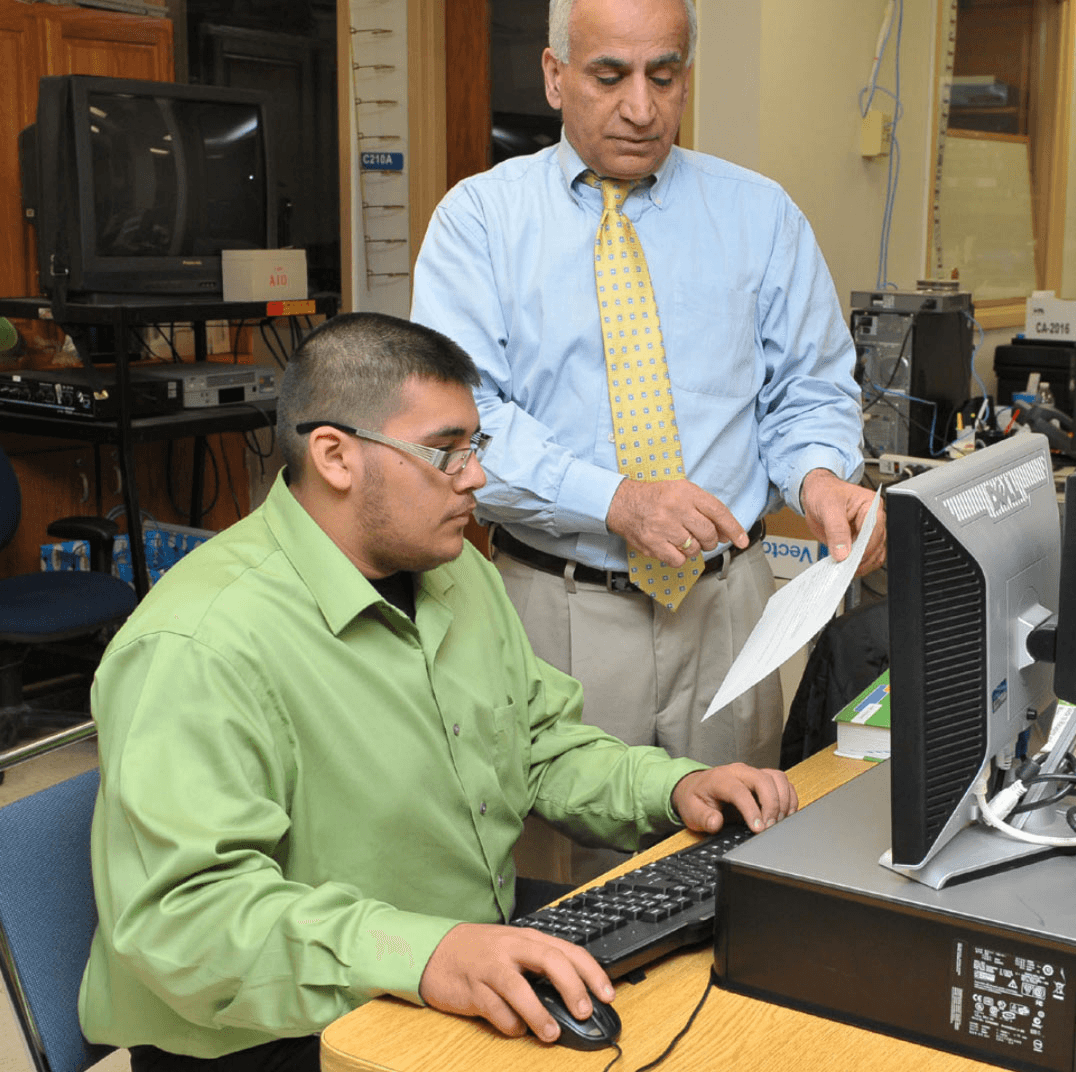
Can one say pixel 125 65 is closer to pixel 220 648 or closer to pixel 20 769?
pixel 20 769

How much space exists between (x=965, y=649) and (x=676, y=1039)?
0.37 meters

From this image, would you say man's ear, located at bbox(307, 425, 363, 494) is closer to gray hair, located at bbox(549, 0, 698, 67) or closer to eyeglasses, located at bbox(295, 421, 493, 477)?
eyeglasses, located at bbox(295, 421, 493, 477)

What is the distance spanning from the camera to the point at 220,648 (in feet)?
4.20

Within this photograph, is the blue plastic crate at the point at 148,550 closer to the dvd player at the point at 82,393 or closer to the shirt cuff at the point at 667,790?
the dvd player at the point at 82,393

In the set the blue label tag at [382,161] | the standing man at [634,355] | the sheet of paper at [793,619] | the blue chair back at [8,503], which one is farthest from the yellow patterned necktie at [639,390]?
the blue label tag at [382,161]

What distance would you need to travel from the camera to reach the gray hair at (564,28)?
188cm

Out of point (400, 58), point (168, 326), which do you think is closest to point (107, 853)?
point (168, 326)

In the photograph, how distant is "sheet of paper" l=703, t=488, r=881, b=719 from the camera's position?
112 cm

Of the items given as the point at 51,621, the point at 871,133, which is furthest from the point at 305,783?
the point at 871,133

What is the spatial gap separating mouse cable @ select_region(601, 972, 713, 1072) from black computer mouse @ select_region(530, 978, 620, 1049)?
0.7 inches

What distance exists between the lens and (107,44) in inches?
174

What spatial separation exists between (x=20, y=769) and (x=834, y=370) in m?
2.58

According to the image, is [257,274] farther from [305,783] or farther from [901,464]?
[305,783]

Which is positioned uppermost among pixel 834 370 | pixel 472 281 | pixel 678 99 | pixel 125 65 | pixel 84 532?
pixel 125 65
